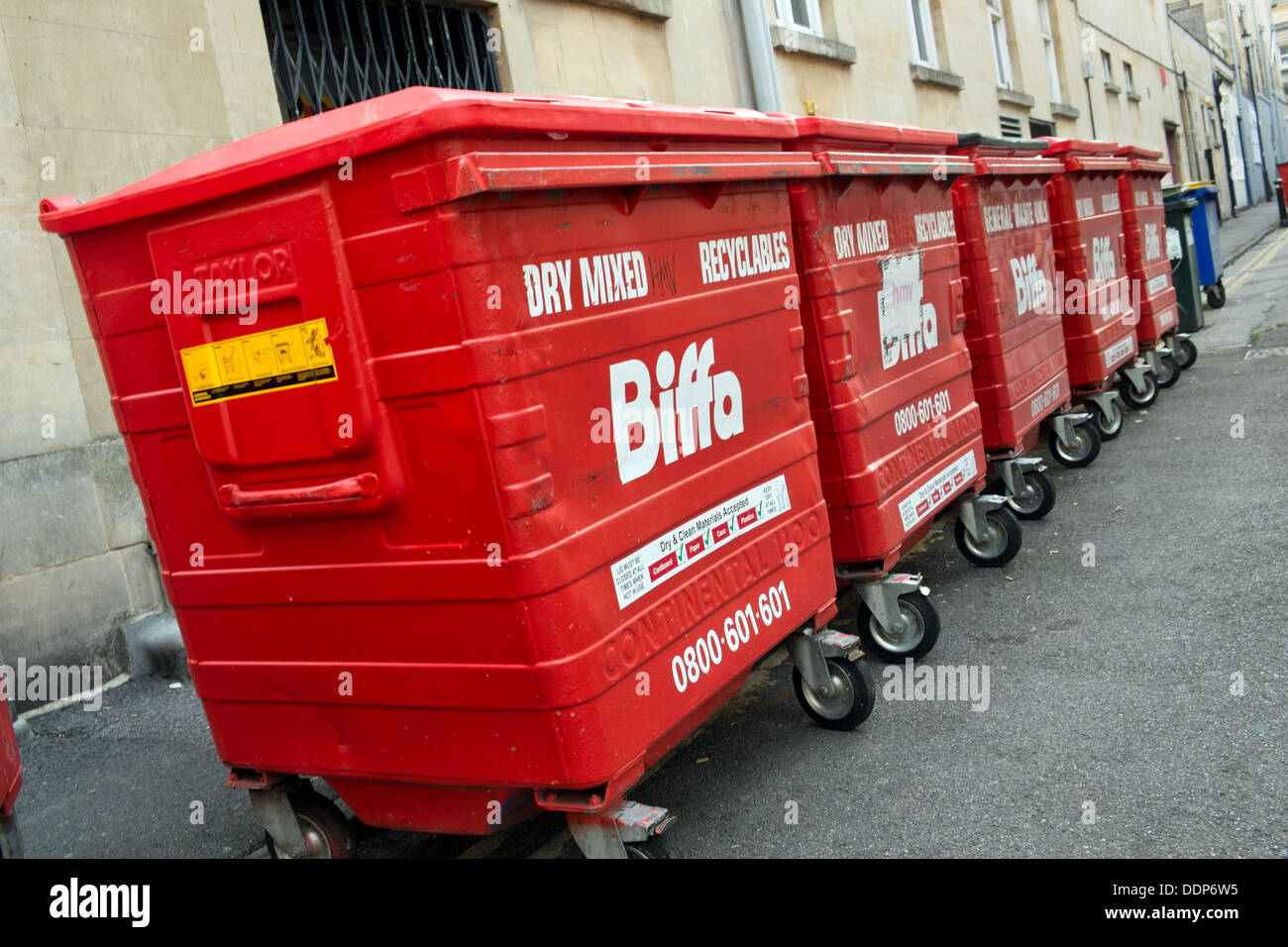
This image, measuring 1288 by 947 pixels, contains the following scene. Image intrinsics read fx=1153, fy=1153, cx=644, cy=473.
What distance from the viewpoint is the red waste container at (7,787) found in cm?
269

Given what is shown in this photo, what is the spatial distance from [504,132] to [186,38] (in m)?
4.03

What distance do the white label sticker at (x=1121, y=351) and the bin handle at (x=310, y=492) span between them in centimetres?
665

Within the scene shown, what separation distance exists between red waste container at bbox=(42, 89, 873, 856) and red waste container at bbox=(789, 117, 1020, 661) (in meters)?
0.89

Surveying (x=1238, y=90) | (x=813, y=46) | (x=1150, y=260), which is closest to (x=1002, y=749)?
(x=1150, y=260)

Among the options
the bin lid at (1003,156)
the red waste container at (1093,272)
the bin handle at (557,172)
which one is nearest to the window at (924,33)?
the red waste container at (1093,272)

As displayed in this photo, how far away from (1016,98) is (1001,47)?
4.70 ft

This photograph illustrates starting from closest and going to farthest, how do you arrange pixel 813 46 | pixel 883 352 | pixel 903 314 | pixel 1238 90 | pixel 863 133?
1. pixel 863 133
2. pixel 883 352
3. pixel 903 314
4. pixel 813 46
5. pixel 1238 90

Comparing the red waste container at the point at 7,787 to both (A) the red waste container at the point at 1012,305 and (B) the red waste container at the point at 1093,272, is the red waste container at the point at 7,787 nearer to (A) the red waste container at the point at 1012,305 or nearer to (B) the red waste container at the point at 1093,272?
(A) the red waste container at the point at 1012,305

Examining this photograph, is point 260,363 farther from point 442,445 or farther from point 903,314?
point 903,314

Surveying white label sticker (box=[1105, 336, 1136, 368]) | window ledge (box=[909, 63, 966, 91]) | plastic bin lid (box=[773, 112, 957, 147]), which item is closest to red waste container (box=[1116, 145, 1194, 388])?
white label sticker (box=[1105, 336, 1136, 368])

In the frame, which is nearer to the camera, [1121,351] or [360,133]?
[360,133]

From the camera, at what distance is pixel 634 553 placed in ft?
9.64

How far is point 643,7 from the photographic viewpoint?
9.06m
